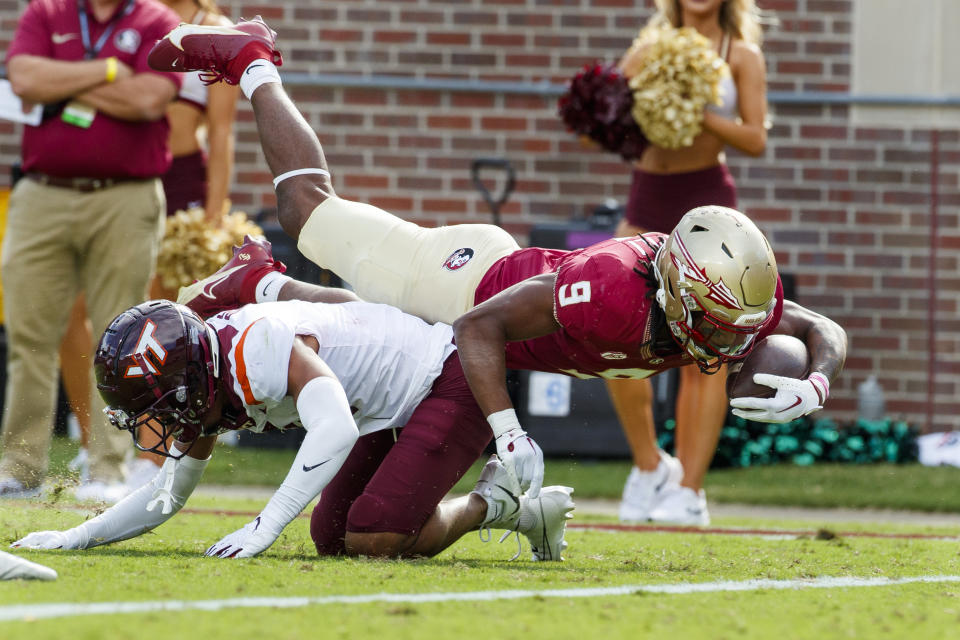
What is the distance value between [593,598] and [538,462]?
63cm

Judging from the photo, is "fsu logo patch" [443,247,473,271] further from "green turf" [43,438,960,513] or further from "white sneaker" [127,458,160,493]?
"green turf" [43,438,960,513]

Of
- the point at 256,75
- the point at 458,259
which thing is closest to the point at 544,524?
the point at 458,259

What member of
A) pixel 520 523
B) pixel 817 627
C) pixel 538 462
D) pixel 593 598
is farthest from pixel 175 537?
pixel 817 627

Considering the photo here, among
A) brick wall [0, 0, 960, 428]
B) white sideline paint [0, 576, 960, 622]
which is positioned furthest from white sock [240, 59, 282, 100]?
brick wall [0, 0, 960, 428]

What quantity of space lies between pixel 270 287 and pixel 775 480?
4.07m

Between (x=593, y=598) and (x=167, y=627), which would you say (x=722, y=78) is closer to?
(x=593, y=598)

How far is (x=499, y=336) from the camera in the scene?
4297mm

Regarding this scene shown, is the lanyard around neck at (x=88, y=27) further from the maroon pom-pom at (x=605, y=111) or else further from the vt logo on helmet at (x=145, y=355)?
the vt logo on helmet at (x=145, y=355)

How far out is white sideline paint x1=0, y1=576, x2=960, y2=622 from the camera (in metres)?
3.05

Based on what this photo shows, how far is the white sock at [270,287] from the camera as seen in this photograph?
5.31 meters

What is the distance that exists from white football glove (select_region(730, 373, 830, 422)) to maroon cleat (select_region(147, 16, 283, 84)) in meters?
2.50

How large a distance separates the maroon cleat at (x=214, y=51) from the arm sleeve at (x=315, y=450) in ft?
6.52

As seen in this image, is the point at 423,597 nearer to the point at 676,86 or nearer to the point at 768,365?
the point at 768,365

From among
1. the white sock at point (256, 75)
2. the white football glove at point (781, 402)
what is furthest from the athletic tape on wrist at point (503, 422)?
the white sock at point (256, 75)
